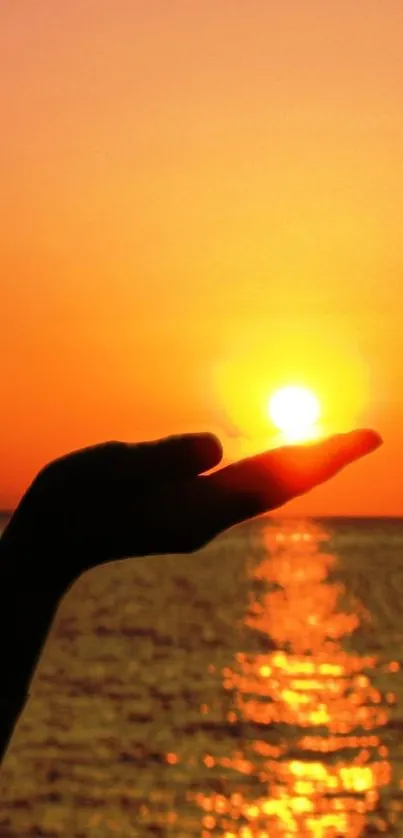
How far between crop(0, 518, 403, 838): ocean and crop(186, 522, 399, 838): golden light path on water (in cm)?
9

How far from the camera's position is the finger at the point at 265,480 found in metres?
1.98

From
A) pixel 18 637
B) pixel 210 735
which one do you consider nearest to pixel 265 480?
pixel 18 637

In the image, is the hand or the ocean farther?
the ocean

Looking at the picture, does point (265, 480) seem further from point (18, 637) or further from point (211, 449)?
point (18, 637)

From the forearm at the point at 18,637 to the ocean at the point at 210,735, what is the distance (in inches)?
1354

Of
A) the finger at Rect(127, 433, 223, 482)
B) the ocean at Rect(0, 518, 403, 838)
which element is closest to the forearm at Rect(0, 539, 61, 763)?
the finger at Rect(127, 433, 223, 482)

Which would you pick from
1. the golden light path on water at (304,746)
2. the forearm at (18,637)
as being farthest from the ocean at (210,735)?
the forearm at (18,637)

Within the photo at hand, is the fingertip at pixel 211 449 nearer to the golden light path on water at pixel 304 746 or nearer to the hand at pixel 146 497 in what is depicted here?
the hand at pixel 146 497

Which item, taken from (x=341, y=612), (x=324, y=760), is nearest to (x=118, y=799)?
(x=324, y=760)

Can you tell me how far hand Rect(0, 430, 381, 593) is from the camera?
199 cm

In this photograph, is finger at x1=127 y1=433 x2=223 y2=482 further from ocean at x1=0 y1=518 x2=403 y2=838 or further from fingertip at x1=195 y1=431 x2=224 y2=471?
ocean at x1=0 y1=518 x2=403 y2=838

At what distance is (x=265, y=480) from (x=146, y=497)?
0.20m

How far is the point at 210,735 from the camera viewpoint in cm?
5178

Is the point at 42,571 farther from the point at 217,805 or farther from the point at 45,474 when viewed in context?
the point at 217,805
